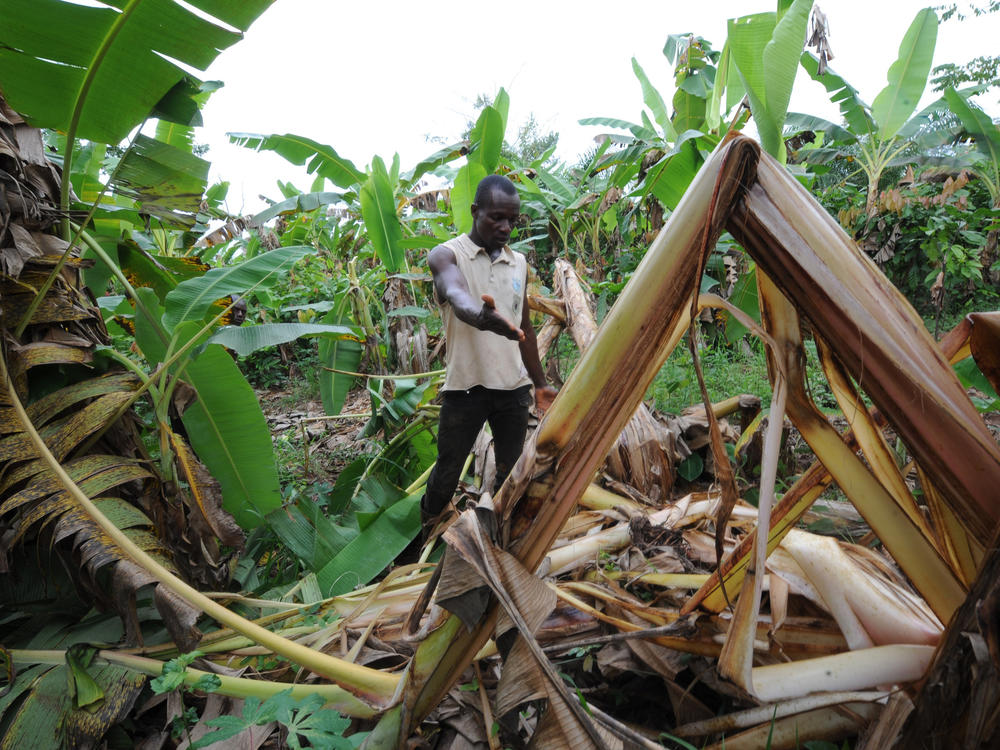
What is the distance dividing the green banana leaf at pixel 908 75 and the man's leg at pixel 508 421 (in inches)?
203

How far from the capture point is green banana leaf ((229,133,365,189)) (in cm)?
438

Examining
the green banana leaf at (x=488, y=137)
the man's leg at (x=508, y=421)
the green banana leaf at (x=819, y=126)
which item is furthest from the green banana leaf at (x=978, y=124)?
the man's leg at (x=508, y=421)

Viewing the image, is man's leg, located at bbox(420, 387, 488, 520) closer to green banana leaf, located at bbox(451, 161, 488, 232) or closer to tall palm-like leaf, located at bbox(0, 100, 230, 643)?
tall palm-like leaf, located at bbox(0, 100, 230, 643)

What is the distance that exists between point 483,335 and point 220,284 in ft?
3.74

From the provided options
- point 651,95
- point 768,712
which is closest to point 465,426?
point 768,712

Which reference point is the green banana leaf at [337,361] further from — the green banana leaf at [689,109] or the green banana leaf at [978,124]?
the green banana leaf at [978,124]

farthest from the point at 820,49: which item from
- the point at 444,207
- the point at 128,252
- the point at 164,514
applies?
the point at 164,514

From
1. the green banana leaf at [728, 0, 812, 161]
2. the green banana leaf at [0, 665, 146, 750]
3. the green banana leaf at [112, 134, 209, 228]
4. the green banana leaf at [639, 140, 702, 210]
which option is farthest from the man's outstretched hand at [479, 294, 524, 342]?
the green banana leaf at [639, 140, 702, 210]

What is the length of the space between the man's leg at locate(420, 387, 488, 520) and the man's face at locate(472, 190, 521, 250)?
2.11 feet

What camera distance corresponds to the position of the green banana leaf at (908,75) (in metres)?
4.89

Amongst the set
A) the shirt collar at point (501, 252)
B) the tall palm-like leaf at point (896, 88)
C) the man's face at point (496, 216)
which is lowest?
the shirt collar at point (501, 252)

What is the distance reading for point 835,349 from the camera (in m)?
0.78

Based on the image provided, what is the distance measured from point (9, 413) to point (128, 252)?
1.12 m

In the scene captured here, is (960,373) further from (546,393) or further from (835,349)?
(546,393)
